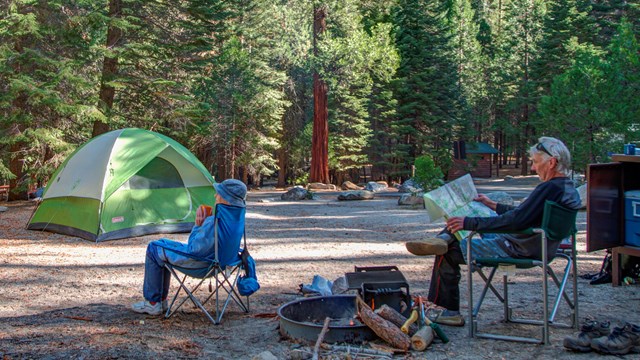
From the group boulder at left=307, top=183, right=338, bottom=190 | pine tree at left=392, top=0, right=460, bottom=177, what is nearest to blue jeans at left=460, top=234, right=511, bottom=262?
boulder at left=307, top=183, right=338, bottom=190

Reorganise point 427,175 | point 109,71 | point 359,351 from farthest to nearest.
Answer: point 427,175 → point 109,71 → point 359,351

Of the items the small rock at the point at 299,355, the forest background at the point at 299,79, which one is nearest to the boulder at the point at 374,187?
the forest background at the point at 299,79

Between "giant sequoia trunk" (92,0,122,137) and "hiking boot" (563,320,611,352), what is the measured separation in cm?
1323

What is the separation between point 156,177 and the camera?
10195 millimetres

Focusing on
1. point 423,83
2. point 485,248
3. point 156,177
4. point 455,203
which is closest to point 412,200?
point 156,177

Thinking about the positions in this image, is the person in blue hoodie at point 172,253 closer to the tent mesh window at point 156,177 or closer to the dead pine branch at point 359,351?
the dead pine branch at point 359,351

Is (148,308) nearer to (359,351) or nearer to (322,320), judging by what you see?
(322,320)

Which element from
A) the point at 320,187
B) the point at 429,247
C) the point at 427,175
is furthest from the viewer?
the point at 320,187

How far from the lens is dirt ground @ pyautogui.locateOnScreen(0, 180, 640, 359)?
3.94 metres

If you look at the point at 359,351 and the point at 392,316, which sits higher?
the point at 392,316

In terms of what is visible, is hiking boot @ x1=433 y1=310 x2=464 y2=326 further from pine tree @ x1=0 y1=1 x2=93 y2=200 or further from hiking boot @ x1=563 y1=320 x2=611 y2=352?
pine tree @ x1=0 y1=1 x2=93 y2=200

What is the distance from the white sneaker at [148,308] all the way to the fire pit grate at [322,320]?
1.10 meters

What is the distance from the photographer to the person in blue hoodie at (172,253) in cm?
477

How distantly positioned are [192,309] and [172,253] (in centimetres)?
69
